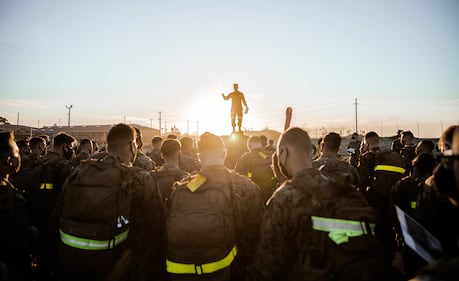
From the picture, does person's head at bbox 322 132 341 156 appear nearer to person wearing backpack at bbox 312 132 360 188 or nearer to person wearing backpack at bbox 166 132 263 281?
person wearing backpack at bbox 312 132 360 188

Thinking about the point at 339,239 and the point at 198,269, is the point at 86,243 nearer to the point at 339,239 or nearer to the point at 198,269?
the point at 198,269

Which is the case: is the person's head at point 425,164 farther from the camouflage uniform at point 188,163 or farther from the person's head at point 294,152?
the camouflage uniform at point 188,163

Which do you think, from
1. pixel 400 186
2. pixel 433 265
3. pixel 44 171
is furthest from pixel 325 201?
pixel 44 171

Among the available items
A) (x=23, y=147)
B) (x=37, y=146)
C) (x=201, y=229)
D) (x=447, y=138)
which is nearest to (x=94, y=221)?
(x=201, y=229)

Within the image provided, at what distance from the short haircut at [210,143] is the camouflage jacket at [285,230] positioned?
4.00 ft

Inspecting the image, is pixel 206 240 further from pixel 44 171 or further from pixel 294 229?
pixel 44 171

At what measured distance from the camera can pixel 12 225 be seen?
271cm

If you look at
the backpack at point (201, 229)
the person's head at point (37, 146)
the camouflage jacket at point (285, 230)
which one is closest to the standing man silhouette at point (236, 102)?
the person's head at point (37, 146)

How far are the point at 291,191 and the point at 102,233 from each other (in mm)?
2083

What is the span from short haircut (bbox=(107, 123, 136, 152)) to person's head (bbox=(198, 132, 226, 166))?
990mm

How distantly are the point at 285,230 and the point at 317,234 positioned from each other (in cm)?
28

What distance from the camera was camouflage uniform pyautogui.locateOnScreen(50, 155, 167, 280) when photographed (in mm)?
3195

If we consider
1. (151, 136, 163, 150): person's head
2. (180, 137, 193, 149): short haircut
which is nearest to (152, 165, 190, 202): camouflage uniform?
(180, 137, 193, 149): short haircut

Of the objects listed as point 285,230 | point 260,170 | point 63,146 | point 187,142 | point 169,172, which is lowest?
point 285,230
